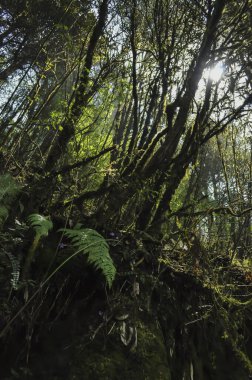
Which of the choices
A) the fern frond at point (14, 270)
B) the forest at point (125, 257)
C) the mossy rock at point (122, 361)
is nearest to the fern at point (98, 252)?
the forest at point (125, 257)

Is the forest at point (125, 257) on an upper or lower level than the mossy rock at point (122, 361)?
upper

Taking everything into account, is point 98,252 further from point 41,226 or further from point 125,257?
point 125,257

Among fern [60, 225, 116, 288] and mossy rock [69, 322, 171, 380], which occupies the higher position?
fern [60, 225, 116, 288]

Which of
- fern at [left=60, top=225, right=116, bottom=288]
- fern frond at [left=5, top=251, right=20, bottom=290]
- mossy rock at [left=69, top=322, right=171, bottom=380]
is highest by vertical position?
fern at [left=60, top=225, right=116, bottom=288]

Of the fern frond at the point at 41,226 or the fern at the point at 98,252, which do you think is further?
the fern frond at the point at 41,226

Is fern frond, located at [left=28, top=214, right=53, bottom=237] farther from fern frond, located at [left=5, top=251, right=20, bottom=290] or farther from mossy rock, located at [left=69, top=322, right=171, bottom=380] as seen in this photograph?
mossy rock, located at [left=69, top=322, right=171, bottom=380]

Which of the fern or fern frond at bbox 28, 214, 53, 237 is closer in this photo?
the fern

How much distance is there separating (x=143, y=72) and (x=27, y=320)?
3.63m

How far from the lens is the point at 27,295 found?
2.08 meters

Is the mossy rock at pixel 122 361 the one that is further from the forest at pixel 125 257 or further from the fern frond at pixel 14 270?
the fern frond at pixel 14 270

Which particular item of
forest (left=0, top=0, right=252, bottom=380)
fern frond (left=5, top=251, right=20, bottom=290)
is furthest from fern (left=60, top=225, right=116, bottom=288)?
fern frond (left=5, top=251, right=20, bottom=290)

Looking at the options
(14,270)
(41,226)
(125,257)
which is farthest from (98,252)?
(125,257)

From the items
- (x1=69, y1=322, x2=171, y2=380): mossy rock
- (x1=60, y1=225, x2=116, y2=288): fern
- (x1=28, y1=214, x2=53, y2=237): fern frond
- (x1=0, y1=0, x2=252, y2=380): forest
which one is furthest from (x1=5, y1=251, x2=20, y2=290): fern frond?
(x1=69, y1=322, x2=171, y2=380): mossy rock

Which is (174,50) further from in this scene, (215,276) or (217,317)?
(217,317)
